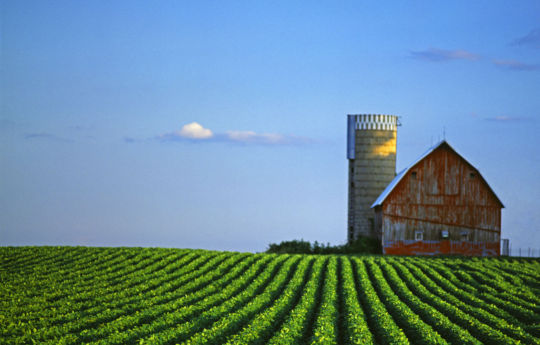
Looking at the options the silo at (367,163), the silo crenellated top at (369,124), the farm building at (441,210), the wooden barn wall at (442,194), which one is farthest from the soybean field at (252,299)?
the silo crenellated top at (369,124)

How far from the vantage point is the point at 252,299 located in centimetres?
2327

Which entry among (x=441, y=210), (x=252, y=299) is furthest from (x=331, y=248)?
(x=252, y=299)

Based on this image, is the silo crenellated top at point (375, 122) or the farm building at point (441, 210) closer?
the farm building at point (441, 210)

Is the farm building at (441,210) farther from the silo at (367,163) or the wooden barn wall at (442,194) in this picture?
the silo at (367,163)

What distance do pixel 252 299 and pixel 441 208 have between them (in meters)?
29.3

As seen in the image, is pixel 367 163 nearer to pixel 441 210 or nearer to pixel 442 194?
pixel 442 194

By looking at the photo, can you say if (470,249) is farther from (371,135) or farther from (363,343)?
(363,343)

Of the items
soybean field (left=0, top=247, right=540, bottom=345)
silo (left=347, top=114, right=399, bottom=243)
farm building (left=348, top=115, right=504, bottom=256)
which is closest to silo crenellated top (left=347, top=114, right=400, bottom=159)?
silo (left=347, top=114, right=399, bottom=243)

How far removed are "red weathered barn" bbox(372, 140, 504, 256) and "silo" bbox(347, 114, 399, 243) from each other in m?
6.76

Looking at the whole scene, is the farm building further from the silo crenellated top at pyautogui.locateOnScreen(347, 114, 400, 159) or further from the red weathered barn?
the silo crenellated top at pyautogui.locateOnScreen(347, 114, 400, 159)

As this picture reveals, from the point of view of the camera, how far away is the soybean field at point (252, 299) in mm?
17406

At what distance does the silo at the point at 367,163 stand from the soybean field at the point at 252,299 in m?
18.7

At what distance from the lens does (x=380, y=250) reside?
4972 centimetres

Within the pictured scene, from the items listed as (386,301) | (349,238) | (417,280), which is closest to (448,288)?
(417,280)
